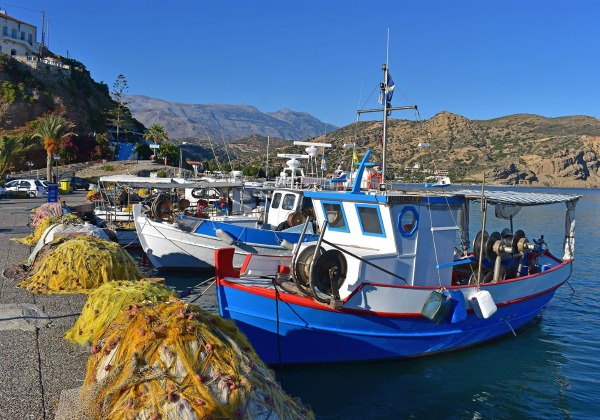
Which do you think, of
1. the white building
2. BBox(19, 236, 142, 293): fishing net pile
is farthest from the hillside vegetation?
BBox(19, 236, 142, 293): fishing net pile

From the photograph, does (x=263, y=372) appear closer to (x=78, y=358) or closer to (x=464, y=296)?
(x=78, y=358)

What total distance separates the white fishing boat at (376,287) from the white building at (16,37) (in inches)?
3098

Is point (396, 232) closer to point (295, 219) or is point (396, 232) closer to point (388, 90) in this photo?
point (388, 90)

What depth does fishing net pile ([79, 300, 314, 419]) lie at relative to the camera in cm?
447

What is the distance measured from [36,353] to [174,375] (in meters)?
2.79

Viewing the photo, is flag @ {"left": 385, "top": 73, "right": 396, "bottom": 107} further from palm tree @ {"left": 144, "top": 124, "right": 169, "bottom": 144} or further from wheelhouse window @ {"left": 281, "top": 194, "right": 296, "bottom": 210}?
palm tree @ {"left": 144, "top": 124, "right": 169, "bottom": 144}

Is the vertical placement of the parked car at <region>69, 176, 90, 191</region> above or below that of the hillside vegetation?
below

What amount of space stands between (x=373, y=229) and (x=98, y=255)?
5.10 m

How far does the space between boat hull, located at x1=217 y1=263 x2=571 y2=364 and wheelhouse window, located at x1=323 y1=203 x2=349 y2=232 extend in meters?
1.96

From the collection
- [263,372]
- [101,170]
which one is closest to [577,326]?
[263,372]

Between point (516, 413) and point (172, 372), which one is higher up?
point (172, 372)

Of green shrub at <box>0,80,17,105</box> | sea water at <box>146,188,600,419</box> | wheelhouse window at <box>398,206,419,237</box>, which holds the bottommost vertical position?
sea water at <box>146,188,600,419</box>

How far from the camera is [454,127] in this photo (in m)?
128

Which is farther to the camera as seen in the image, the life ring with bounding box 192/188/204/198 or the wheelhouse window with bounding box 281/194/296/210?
the life ring with bounding box 192/188/204/198
